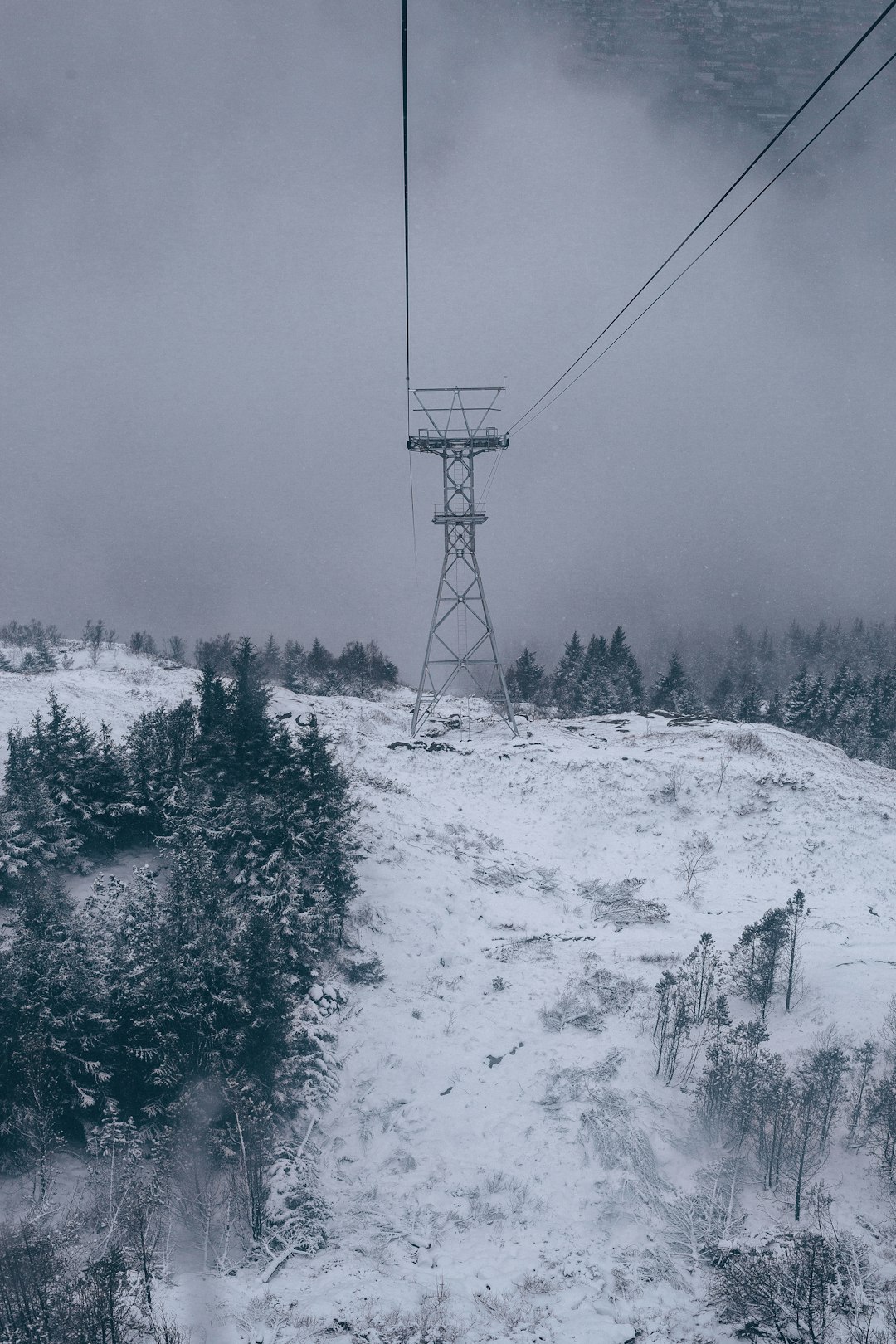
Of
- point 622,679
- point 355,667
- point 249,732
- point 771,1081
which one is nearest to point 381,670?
point 355,667

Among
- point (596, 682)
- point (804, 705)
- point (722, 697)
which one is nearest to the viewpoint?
point (596, 682)

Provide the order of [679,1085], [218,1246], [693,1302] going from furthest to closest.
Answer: [679,1085], [218,1246], [693,1302]

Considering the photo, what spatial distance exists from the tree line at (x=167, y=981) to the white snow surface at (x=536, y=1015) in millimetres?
1410

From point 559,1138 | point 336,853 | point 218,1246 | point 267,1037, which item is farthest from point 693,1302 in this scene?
point 336,853

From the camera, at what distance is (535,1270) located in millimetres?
11102

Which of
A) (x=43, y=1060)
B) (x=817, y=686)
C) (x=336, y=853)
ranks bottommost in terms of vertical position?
(x=43, y=1060)

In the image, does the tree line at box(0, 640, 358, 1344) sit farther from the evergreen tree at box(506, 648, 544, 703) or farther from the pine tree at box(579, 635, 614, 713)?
the evergreen tree at box(506, 648, 544, 703)

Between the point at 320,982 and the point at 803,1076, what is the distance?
11505mm

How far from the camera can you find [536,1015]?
698 inches

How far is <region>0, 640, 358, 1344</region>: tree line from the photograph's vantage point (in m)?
11.2

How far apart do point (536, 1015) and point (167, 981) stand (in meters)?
9.64

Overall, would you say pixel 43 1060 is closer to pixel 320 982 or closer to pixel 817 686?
pixel 320 982

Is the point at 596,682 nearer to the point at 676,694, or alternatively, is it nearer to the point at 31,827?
the point at 676,694

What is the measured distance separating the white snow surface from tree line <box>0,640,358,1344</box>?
4.63 ft
